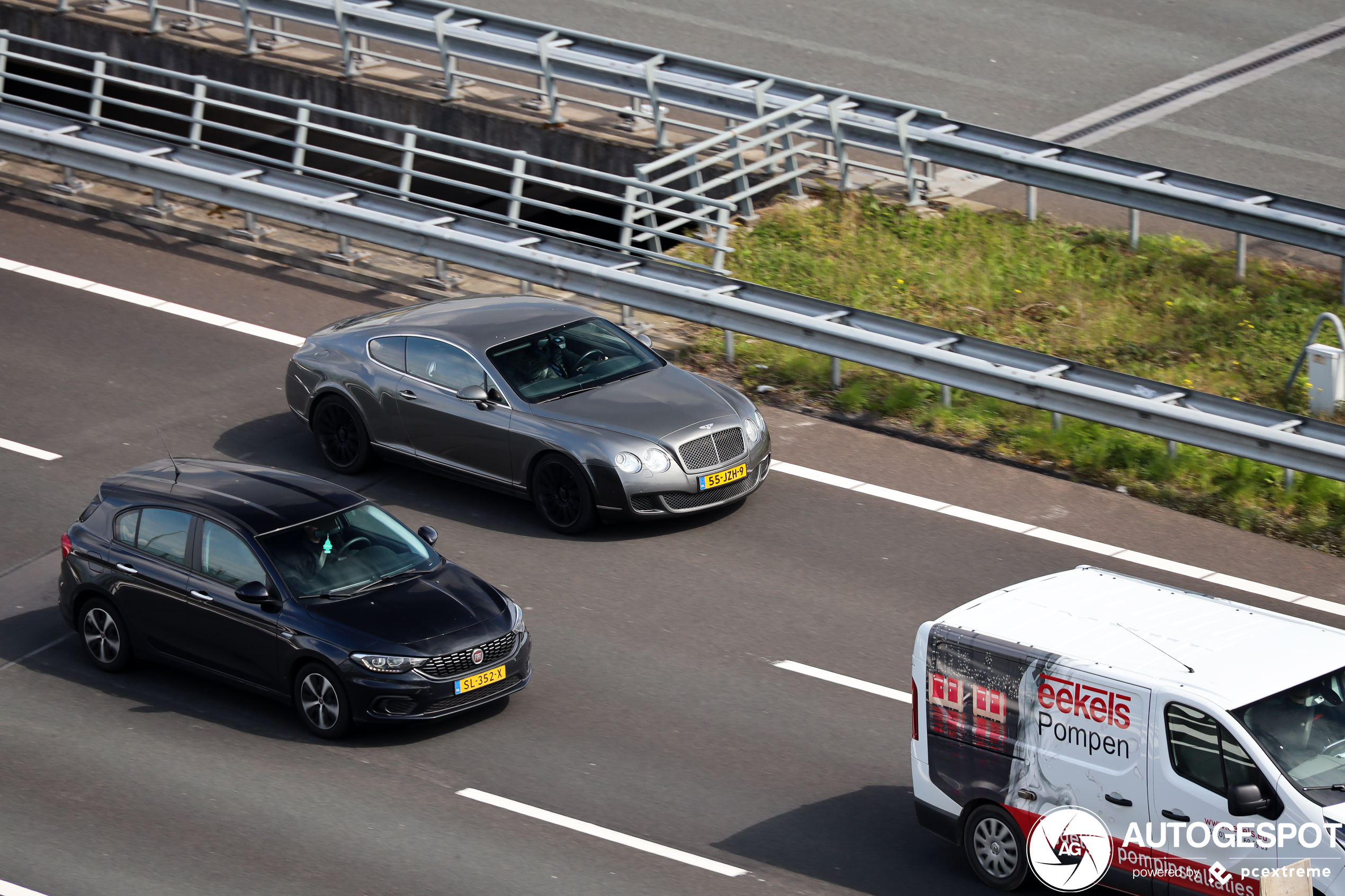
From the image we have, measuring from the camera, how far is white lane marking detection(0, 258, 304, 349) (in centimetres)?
1691

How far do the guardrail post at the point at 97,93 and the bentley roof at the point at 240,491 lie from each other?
10.3 metres

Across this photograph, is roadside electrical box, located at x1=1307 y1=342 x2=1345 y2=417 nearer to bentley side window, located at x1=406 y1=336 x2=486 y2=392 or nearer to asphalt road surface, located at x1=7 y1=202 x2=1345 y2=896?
asphalt road surface, located at x1=7 y1=202 x2=1345 y2=896

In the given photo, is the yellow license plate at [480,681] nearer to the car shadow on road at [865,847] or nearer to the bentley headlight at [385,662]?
the bentley headlight at [385,662]

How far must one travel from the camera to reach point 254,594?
10625mm

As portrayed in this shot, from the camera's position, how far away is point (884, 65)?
23.0 meters

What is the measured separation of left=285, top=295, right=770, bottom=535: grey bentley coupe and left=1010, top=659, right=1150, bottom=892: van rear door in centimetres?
511

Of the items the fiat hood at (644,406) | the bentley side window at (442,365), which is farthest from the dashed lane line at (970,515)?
the bentley side window at (442,365)

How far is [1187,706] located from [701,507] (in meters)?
5.77

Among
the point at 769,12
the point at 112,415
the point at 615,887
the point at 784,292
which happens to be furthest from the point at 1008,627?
the point at 769,12

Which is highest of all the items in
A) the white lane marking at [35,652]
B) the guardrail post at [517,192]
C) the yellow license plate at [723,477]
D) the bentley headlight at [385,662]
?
the guardrail post at [517,192]

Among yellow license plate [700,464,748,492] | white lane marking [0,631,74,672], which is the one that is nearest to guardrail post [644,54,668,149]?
yellow license plate [700,464,748,492]

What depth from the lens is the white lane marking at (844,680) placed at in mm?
10984

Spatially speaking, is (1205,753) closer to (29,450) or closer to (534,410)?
(534,410)

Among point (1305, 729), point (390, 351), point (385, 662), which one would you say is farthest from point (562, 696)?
point (1305, 729)
